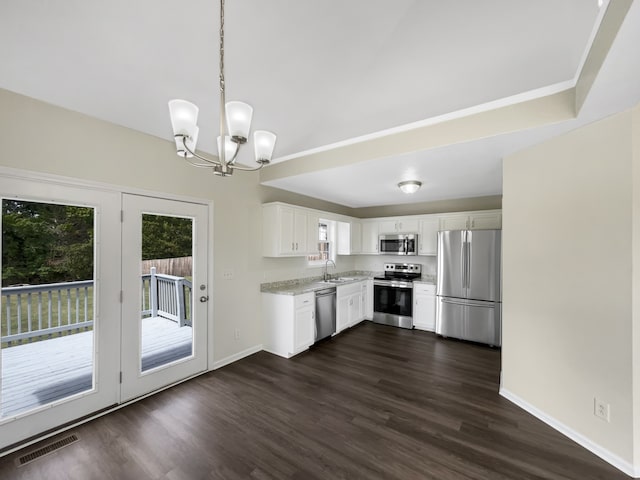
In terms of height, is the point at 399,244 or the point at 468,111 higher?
the point at 468,111

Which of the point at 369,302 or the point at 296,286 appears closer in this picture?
the point at 296,286

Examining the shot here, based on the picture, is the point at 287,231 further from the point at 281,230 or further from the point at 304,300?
the point at 304,300

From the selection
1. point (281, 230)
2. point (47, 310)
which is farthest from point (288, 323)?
point (47, 310)

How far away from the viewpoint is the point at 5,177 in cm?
198

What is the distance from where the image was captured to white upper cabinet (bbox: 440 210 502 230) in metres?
4.52

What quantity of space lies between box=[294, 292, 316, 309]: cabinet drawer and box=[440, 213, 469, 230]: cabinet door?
2798mm

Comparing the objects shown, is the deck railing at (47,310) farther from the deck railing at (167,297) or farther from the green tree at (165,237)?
the green tree at (165,237)

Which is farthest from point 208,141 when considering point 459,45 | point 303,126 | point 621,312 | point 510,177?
point 621,312

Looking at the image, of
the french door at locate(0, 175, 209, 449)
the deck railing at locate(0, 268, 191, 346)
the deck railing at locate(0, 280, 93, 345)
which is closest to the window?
the french door at locate(0, 175, 209, 449)

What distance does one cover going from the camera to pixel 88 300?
2371 millimetres

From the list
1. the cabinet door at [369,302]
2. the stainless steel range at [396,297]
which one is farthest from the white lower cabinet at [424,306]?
the cabinet door at [369,302]

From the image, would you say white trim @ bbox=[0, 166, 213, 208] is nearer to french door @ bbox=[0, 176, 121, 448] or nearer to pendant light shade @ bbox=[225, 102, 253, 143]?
french door @ bbox=[0, 176, 121, 448]

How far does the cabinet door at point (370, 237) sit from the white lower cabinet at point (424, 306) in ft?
4.02

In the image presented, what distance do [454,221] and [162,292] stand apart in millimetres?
4688
